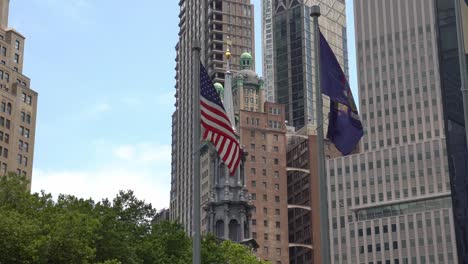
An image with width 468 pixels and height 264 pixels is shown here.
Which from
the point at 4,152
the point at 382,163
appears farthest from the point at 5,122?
the point at 382,163

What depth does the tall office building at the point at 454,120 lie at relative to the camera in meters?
57.4

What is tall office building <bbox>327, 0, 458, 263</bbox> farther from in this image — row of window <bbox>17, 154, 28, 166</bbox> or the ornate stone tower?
row of window <bbox>17, 154, 28, 166</bbox>

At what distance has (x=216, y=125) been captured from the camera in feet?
124

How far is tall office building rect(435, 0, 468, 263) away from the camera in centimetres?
5738

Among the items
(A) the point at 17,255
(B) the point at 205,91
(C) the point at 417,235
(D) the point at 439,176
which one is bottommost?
(A) the point at 17,255

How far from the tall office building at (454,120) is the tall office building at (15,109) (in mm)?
100299

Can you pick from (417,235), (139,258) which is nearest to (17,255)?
(139,258)

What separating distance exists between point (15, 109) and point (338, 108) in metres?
128

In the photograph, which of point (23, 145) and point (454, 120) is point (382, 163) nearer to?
point (23, 145)

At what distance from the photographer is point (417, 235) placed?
592 ft

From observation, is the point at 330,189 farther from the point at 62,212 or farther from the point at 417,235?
the point at 62,212

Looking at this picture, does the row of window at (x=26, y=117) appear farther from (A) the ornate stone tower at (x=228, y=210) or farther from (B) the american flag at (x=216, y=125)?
(B) the american flag at (x=216, y=125)

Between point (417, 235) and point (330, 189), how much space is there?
2446 cm

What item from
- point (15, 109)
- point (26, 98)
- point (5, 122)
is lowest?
point (5, 122)
